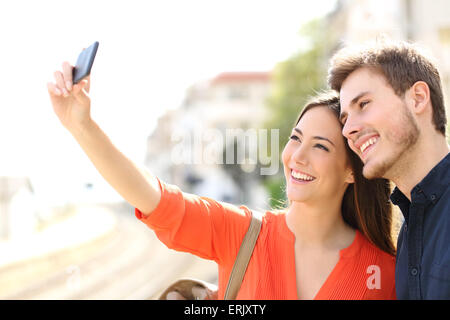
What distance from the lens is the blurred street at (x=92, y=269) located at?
301 inches

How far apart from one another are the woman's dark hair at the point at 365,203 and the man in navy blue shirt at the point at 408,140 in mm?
289

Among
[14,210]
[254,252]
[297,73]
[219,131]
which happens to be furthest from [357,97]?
[219,131]

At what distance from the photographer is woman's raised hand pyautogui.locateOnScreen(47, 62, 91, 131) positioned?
173cm

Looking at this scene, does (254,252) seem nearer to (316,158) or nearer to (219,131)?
(316,158)

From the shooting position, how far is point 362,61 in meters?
2.10

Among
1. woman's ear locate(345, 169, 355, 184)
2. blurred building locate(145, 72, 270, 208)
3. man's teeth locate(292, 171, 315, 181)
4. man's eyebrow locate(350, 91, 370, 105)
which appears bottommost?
blurred building locate(145, 72, 270, 208)

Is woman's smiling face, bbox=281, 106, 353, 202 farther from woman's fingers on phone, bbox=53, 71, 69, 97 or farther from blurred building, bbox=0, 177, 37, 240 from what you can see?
blurred building, bbox=0, 177, 37, 240

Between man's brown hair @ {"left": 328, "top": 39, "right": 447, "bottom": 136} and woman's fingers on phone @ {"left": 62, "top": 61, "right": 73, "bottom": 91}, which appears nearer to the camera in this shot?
woman's fingers on phone @ {"left": 62, "top": 61, "right": 73, "bottom": 91}

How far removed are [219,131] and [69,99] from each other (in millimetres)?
43584

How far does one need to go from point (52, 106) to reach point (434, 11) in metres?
20.2

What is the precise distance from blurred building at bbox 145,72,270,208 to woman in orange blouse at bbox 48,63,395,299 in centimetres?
3096

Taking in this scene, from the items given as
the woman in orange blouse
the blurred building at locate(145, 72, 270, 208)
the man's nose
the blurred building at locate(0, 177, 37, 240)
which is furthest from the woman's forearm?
the blurred building at locate(145, 72, 270, 208)

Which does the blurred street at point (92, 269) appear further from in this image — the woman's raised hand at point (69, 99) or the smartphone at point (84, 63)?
the smartphone at point (84, 63)
